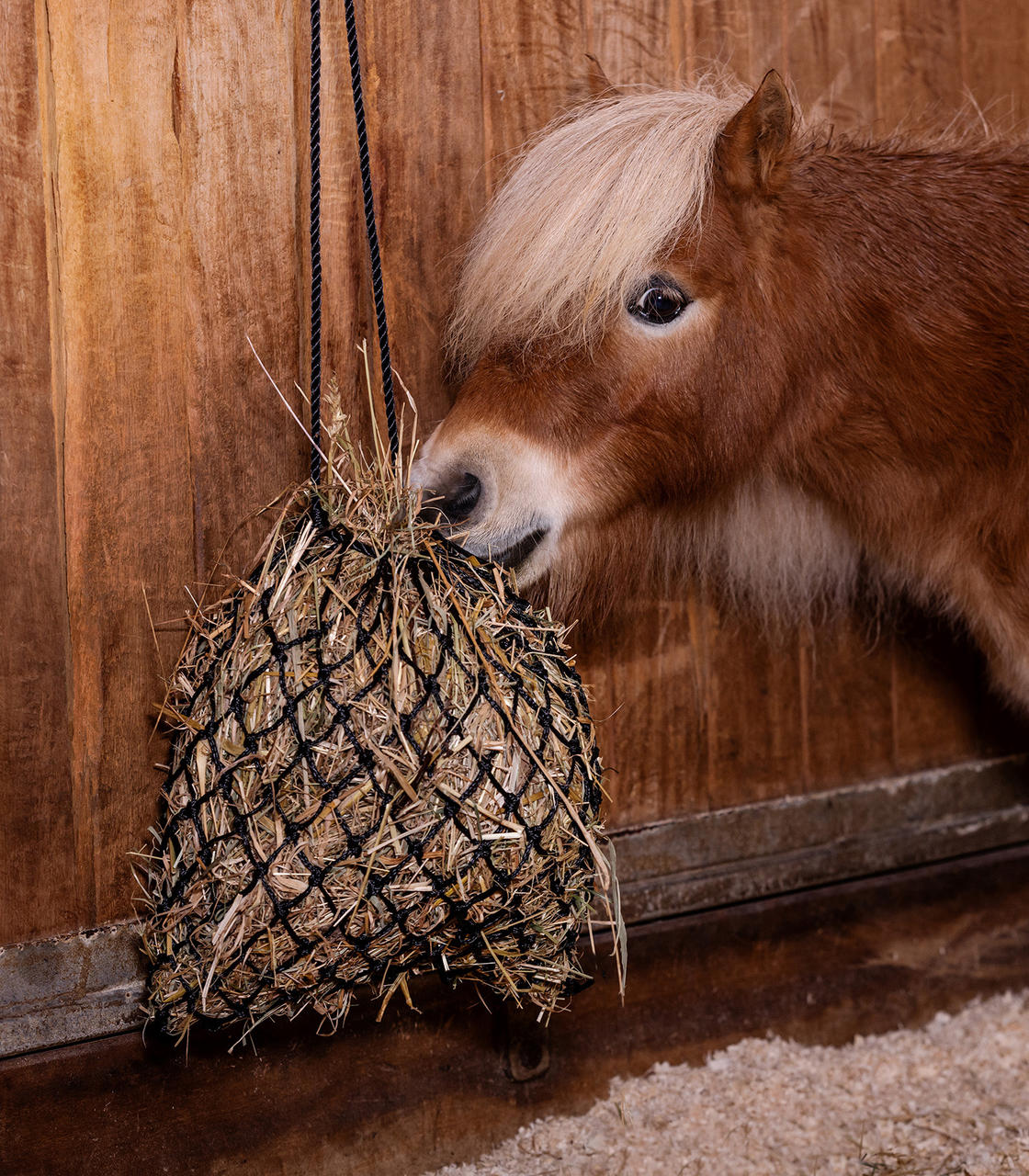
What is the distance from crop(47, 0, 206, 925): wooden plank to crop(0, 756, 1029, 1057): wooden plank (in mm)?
91

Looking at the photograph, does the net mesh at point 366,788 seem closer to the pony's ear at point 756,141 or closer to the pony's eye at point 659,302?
the pony's eye at point 659,302

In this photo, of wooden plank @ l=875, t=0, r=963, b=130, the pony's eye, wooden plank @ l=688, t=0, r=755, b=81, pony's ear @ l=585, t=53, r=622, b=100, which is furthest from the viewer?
wooden plank @ l=875, t=0, r=963, b=130

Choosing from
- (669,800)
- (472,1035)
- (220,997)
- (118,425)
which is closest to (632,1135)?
(472,1035)

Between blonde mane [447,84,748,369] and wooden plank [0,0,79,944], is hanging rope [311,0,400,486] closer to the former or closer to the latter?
blonde mane [447,84,748,369]

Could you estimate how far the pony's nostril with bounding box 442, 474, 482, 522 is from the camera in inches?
57.9

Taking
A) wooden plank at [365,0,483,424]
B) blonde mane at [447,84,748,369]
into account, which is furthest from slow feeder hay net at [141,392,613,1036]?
wooden plank at [365,0,483,424]

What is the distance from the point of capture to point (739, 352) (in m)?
1.58

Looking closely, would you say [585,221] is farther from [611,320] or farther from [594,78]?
[594,78]

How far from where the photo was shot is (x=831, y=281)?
163cm

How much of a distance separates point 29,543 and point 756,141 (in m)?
1.15

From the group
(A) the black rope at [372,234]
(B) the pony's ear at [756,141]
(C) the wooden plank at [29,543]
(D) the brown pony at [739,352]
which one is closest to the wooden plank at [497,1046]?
(C) the wooden plank at [29,543]

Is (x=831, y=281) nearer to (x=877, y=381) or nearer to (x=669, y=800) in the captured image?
(x=877, y=381)

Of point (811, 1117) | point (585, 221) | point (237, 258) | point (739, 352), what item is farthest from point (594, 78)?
point (811, 1117)

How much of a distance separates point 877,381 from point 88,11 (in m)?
1.23
